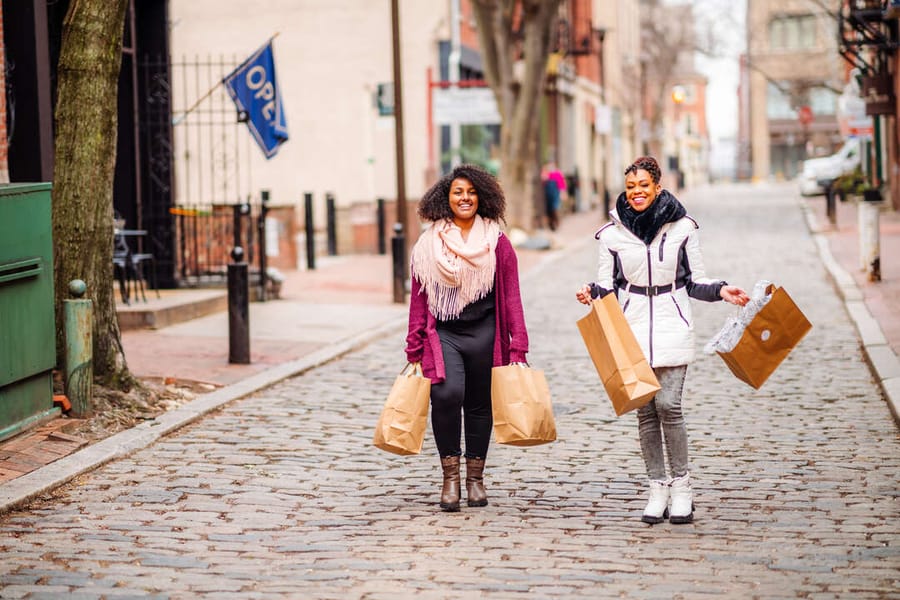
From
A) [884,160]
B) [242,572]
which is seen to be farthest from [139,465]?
[884,160]

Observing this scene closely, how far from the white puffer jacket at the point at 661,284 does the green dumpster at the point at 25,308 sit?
370 centimetres

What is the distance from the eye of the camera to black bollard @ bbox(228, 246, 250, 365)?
12438 mm

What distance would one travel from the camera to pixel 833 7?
4688cm

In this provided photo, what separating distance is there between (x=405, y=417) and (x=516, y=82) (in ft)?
74.1

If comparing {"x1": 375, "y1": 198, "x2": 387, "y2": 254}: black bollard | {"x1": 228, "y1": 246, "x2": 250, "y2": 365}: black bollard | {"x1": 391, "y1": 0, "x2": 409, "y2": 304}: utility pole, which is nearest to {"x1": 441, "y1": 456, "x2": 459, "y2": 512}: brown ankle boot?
{"x1": 228, "y1": 246, "x2": 250, "y2": 365}: black bollard

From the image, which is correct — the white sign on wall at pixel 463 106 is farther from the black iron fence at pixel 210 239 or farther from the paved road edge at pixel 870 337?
the black iron fence at pixel 210 239

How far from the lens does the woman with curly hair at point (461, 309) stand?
6957 mm

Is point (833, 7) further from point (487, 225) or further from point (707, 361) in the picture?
point (487, 225)

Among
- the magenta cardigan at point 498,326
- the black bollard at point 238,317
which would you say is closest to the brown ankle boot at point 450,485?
the magenta cardigan at point 498,326

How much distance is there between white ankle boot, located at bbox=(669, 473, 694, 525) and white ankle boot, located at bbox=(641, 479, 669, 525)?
4 cm

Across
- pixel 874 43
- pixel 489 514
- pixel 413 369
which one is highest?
pixel 874 43

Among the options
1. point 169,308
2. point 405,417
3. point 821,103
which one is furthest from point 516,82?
point 821,103

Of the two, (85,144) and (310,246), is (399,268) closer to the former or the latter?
(310,246)

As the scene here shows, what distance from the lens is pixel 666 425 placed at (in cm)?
672
